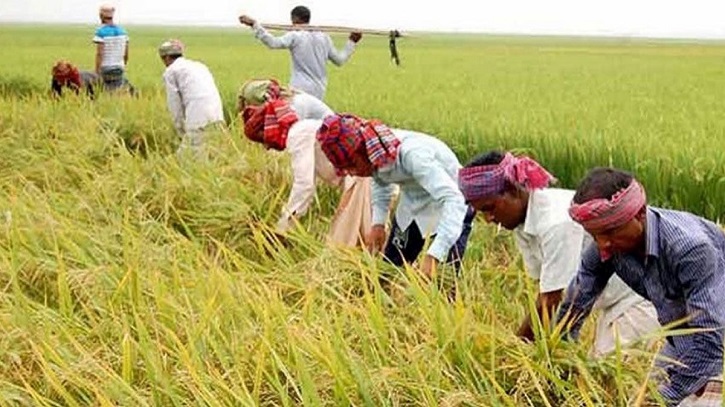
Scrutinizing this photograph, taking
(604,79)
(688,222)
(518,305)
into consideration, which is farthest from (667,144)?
(604,79)

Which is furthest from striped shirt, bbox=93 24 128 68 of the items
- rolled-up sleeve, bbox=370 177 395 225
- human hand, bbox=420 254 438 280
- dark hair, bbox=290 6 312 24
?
human hand, bbox=420 254 438 280

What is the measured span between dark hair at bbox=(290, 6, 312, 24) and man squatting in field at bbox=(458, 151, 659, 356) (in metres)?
4.08

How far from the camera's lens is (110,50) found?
29.6 feet

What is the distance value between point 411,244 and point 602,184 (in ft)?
4.95

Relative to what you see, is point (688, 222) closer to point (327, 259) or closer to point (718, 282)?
point (718, 282)

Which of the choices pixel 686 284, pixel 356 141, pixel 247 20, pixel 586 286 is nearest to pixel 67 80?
pixel 247 20

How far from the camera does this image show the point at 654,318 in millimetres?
2662

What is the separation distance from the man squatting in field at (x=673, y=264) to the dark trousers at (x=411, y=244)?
122 centimetres

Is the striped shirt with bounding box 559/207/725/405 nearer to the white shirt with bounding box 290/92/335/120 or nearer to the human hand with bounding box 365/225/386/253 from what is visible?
the human hand with bounding box 365/225/386/253

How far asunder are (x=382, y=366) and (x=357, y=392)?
0.11 m

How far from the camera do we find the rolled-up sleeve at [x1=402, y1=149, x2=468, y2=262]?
10.6 feet

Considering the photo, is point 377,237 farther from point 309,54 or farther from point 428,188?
point 309,54

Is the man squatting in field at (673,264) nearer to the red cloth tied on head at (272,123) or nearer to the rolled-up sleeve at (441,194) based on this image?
the rolled-up sleeve at (441,194)

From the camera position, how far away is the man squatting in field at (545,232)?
2.69 metres
